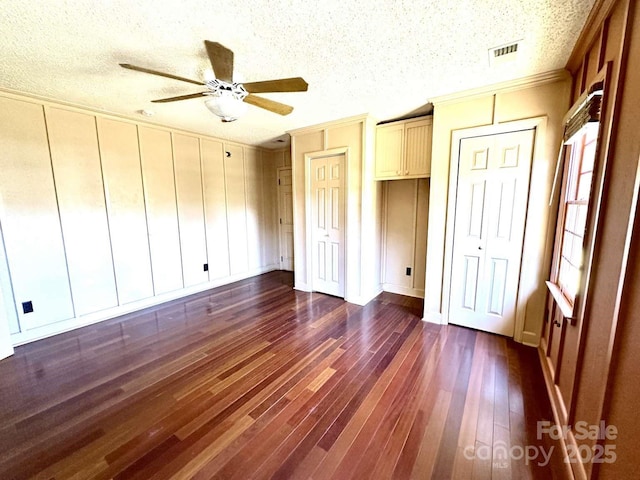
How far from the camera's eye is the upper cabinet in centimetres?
316

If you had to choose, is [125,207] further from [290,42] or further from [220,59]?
[290,42]

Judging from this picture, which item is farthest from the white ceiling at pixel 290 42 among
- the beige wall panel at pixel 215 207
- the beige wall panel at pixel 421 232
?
the beige wall panel at pixel 215 207

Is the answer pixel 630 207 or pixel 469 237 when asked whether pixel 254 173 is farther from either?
pixel 630 207

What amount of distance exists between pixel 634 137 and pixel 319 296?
3505 mm

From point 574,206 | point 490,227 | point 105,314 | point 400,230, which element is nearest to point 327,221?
point 400,230

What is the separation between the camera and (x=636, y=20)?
111 centimetres

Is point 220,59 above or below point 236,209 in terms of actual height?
above

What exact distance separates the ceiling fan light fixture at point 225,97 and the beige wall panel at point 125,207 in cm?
205

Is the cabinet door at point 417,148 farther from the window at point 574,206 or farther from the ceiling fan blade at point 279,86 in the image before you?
the ceiling fan blade at point 279,86

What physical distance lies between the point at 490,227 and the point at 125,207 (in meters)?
4.42

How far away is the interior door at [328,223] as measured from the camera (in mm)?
3723

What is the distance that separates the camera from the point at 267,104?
2.25m

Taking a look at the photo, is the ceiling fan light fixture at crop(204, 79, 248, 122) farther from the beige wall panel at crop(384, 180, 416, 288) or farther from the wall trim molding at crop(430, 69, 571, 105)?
the beige wall panel at crop(384, 180, 416, 288)

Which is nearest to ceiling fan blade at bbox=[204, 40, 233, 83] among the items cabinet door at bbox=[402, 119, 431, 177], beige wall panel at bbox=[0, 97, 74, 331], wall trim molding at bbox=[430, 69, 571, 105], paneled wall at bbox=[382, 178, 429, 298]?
wall trim molding at bbox=[430, 69, 571, 105]
